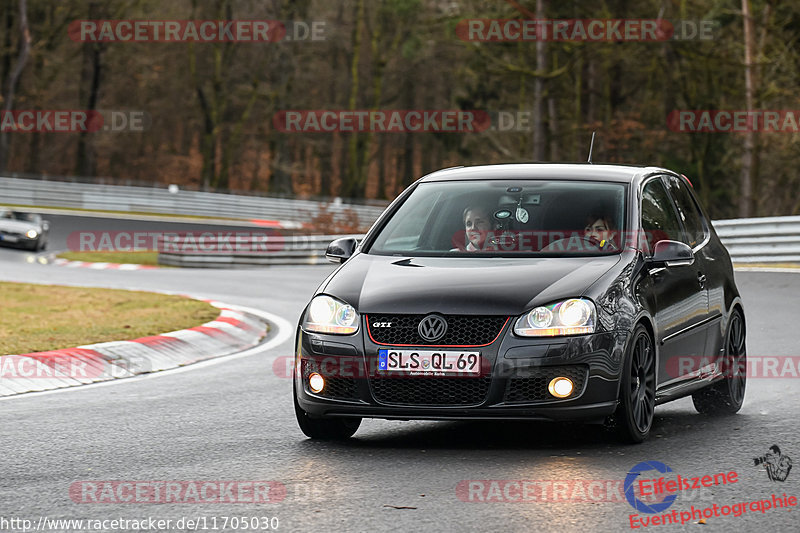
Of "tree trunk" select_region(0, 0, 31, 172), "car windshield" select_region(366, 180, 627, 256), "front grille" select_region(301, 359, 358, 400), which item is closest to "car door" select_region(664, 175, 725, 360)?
"car windshield" select_region(366, 180, 627, 256)

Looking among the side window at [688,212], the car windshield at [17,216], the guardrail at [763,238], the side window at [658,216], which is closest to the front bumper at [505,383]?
the side window at [658,216]

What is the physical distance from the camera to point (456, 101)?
6041 cm

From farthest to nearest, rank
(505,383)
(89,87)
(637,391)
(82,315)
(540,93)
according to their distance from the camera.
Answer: (89,87), (540,93), (82,315), (637,391), (505,383)

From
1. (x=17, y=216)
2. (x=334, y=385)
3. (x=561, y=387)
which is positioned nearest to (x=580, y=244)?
(x=561, y=387)

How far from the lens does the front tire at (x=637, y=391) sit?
7.18m

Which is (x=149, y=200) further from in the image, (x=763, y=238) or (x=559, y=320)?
(x=559, y=320)

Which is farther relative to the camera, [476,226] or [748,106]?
[748,106]

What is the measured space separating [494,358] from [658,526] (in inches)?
64.5

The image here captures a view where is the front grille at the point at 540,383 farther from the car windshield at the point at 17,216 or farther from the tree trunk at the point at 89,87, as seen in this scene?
the tree trunk at the point at 89,87

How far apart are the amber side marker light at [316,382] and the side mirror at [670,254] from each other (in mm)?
2051

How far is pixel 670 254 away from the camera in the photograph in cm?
780

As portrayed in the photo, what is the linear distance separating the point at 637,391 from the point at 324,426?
1775 millimetres

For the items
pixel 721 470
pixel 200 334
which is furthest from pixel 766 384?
pixel 200 334

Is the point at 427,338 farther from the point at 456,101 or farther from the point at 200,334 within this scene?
the point at 456,101
